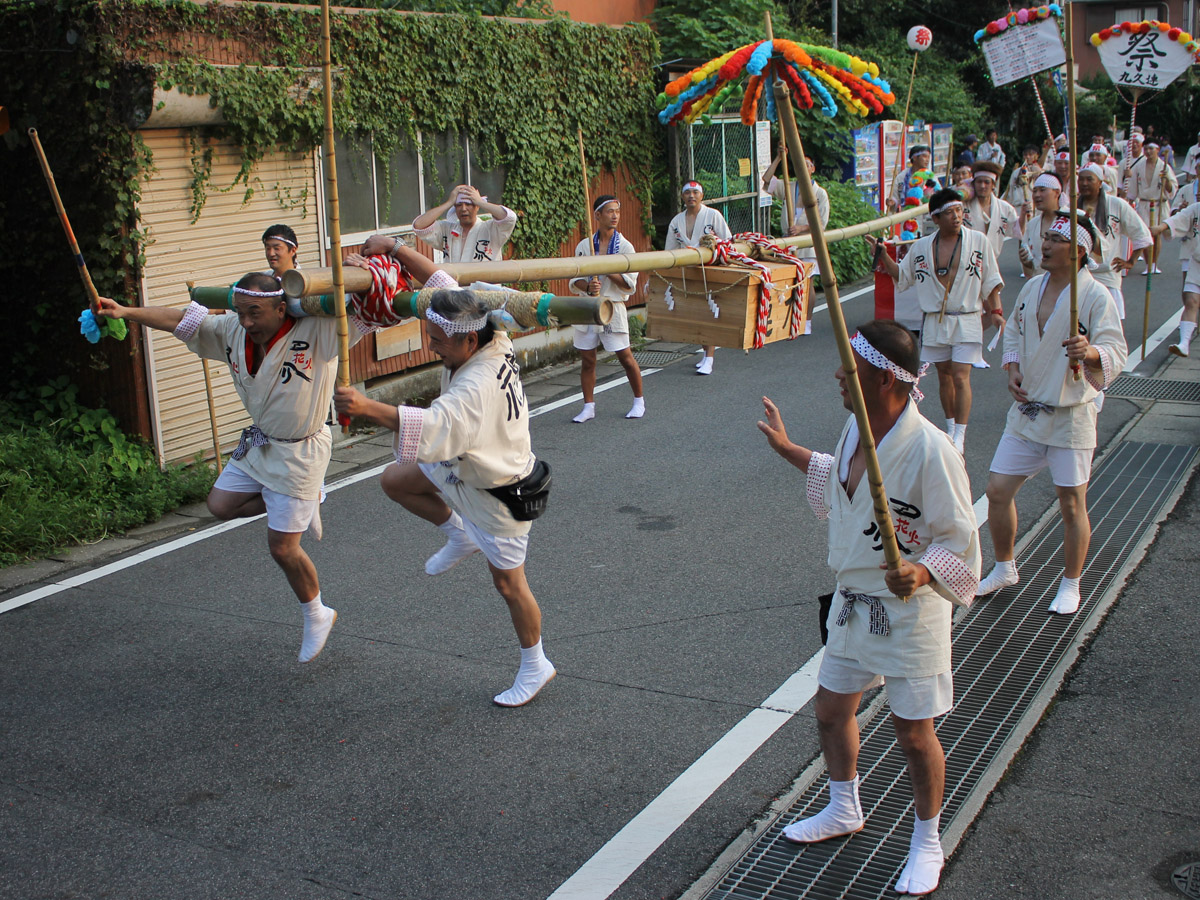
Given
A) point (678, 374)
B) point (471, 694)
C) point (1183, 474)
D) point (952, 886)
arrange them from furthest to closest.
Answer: point (678, 374) < point (1183, 474) < point (471, 694) < point (952, 886)

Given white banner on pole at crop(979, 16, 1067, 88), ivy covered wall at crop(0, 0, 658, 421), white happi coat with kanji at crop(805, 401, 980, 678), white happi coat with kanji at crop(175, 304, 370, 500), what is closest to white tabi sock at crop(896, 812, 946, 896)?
white happi coat with kanji at crop(805, 401, 980, 678)

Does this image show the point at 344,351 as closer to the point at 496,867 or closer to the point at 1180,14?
the point at 496,867

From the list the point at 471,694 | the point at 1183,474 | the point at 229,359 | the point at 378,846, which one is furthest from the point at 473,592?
the point at 1183,474

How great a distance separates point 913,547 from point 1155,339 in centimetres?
1092

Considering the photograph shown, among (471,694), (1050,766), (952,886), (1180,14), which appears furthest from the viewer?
(1180,14)

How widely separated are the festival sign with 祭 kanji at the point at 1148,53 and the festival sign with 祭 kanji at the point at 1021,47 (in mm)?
1651

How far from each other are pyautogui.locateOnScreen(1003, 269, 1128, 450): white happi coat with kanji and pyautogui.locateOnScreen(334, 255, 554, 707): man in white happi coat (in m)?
2.64

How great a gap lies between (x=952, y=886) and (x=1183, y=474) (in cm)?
559

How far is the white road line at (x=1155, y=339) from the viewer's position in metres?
11.9

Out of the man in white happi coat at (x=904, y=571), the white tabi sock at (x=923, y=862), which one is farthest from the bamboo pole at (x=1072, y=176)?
the white tabi sock at (x=923, y=862)

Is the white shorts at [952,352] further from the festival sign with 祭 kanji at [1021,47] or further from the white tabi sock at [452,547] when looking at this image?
the white tabi sock at [452,547]

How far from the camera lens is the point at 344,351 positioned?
13.6 ft

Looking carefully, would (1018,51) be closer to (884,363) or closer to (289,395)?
(289,395)

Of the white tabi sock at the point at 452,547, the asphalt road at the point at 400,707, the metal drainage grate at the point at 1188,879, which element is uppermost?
the white tabi sock at the point at 452,547
